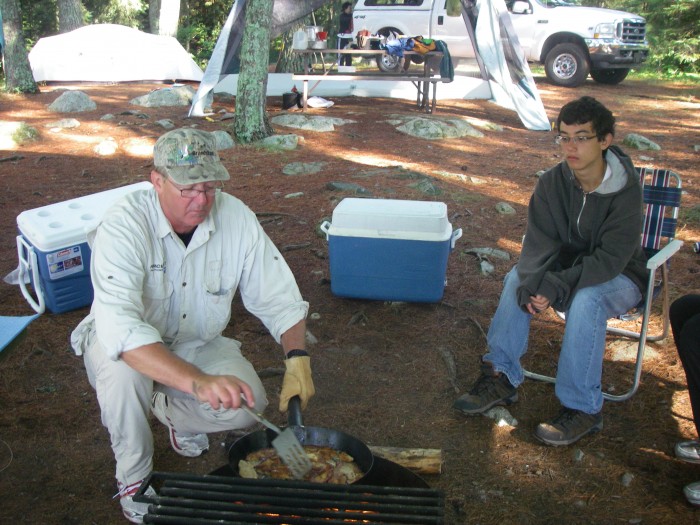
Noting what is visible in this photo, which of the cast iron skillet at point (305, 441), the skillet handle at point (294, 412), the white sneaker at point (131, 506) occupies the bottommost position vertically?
the white sneaker at point (131, 506)

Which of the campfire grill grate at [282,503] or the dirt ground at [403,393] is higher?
the campfire grill grate at [282,503]

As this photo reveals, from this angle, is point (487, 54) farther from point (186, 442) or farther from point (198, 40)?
point (198, 40)

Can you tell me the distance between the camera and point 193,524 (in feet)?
5.87

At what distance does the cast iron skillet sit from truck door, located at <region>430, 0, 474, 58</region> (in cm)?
1314

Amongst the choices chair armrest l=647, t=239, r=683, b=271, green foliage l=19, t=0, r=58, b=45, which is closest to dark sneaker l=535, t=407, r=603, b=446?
chair armrest l=647, t=239, r=683, b=271

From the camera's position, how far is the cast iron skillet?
2.22 m

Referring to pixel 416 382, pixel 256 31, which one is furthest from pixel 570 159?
pixel 256 31

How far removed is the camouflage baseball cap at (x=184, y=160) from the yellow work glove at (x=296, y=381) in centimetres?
70

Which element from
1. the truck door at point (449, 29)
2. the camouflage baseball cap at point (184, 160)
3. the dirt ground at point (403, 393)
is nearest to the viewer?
the camouflage baseball cap at point (184, 160)

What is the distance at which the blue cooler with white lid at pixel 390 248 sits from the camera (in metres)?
3.70

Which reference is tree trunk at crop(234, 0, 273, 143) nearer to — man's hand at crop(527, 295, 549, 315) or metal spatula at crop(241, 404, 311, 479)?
man's hand at crop(527, 295, 549, 315)

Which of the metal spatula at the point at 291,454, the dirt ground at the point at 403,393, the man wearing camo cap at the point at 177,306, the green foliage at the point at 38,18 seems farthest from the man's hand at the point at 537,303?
the green foliage at the point at 38,18

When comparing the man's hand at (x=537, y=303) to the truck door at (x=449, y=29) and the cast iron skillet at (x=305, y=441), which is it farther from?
the truck door at (x=449, y=29)

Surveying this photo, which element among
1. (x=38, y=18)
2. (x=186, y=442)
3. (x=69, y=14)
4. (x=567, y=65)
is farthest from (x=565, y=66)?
(x=38, y=18)
